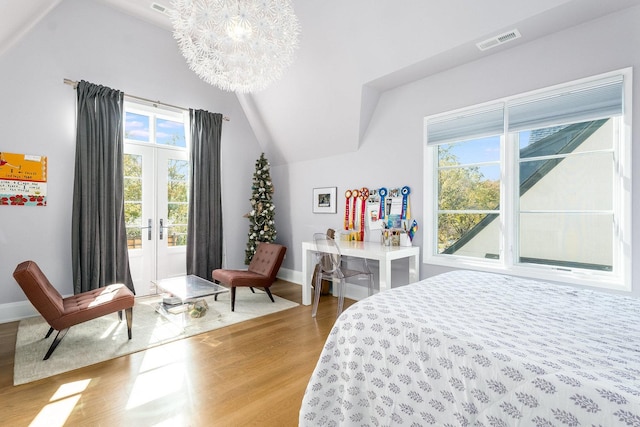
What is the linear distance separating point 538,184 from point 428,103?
1.43 m

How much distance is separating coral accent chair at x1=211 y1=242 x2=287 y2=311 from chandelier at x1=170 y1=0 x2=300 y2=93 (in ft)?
7.20

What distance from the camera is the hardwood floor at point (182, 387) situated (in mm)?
1787

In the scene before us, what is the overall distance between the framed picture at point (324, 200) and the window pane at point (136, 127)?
104 inches

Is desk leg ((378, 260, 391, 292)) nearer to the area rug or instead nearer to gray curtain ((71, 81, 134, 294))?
the area rug

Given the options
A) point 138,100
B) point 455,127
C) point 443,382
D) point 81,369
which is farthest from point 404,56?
point 81,369

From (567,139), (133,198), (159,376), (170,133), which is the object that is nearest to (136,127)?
(170,133)

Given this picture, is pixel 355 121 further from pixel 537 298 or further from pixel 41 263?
pixel 41 263

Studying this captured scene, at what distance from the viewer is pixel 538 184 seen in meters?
2.90

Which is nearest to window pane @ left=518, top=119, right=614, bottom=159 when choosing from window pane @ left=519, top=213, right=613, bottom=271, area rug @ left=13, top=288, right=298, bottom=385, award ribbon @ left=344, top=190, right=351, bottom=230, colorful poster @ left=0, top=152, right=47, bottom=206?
window pane @ left=519, top=213, right=613, bottom=271

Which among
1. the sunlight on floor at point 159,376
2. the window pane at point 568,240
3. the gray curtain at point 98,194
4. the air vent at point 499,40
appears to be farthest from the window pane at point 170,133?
the window pane at point 568,240

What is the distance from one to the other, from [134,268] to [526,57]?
206 inches

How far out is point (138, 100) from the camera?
167 inches

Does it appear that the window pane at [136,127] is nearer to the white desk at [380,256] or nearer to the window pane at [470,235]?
the white desk at [380,256]

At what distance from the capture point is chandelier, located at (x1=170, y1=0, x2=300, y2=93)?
2252 mm
